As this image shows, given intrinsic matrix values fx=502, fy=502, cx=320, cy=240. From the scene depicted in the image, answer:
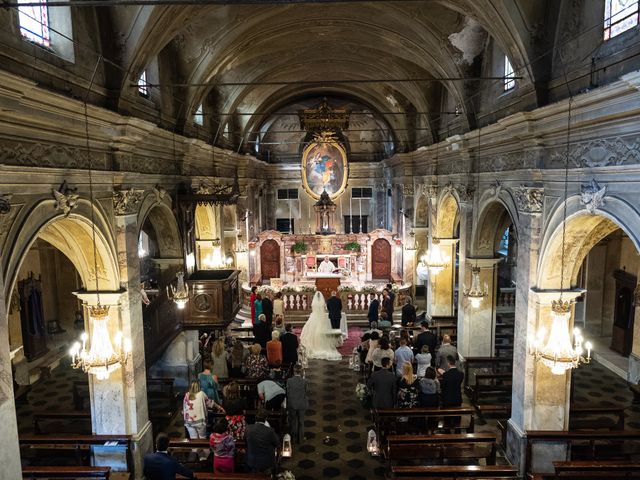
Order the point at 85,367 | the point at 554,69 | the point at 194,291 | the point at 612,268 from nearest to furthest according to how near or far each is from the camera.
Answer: the point at 85,367
the point at 554,69
the point at 194,291
the point at 612,268

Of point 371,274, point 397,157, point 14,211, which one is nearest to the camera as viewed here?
point 14,211

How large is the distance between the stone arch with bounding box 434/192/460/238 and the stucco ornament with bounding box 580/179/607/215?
8.26 m

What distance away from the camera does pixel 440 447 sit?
27.5ft

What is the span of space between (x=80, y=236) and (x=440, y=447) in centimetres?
690

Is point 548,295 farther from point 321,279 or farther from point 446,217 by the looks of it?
point 321,279

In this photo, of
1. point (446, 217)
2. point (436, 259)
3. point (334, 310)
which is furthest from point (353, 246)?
point (334, 310)

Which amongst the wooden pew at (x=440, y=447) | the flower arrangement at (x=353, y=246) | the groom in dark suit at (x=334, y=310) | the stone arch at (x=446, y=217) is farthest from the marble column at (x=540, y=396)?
the flower arrangement at (x=353, y=246)

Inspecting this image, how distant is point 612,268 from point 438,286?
222 inches

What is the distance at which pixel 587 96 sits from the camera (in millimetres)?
6523

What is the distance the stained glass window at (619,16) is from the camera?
641 cm

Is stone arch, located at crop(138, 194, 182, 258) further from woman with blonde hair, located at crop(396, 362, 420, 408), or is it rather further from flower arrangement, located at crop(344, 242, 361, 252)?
flower arrangement, located at crop(344, 242, 361, 252)

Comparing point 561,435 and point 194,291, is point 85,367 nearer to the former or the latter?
point 194,291

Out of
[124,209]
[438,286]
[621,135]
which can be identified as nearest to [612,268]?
[438,286]

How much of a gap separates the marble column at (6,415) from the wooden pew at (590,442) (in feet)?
25.0
